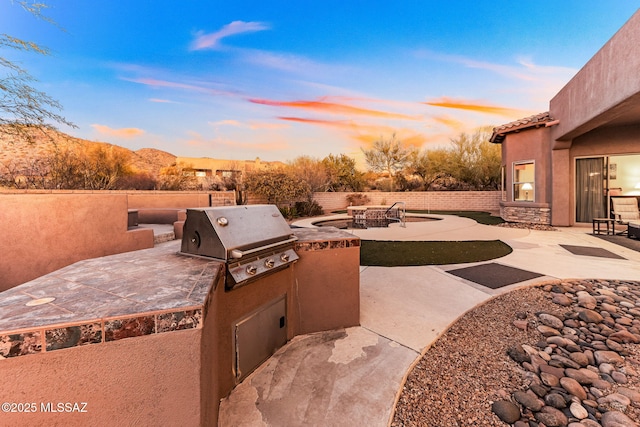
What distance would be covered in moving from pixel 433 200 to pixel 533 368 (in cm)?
1790

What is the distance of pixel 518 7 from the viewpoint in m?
10.2

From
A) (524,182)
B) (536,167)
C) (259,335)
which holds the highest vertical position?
(536,167)

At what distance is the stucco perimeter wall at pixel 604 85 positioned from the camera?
15.9ft

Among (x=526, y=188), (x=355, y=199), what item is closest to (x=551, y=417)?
(x=526, y=188)

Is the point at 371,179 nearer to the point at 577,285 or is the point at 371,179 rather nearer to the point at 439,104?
the point at 439,104

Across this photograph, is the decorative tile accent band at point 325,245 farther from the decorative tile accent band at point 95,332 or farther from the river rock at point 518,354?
the river rock at point 518,354

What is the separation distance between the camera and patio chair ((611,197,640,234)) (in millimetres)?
8195

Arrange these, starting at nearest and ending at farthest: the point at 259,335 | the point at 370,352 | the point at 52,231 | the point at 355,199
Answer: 1. the point at 259,335
2. the point at 370,352
3. the point at 52,231
4. the point at 355,199

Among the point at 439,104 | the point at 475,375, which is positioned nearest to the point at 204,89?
the point at 439,104

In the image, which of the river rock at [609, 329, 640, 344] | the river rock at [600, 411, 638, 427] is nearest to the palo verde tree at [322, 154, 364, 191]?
the river rock at [609, 329, 640, 344]

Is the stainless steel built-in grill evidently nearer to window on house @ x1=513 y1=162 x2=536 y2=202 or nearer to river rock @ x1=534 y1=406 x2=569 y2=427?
river rock @ x1=534 y1=406 x2=569 y2=427

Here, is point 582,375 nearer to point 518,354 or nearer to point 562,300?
point 518,354

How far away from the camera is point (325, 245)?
8.80 ft

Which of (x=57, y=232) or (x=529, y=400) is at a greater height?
(x=57, y=232)
